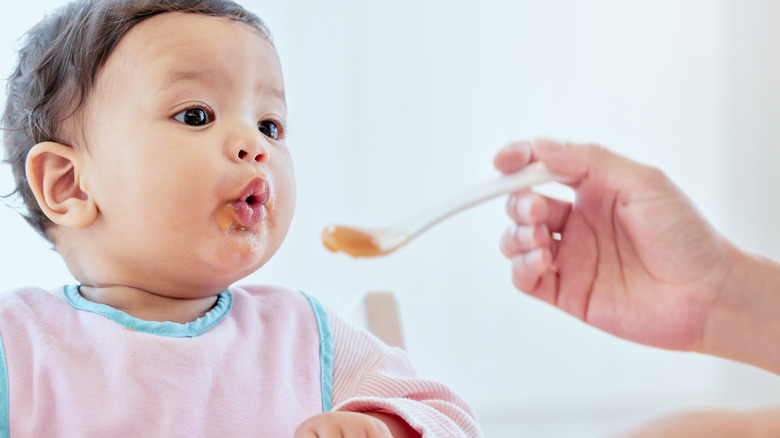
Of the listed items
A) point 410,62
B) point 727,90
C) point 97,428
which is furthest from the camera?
point 727,90

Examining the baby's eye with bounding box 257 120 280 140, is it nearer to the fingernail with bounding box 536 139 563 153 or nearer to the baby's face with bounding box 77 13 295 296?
the baby's face with bounding box 77 13 295 296

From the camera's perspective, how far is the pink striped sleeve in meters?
0.81

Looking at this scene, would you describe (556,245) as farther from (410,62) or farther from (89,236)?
(410,62)

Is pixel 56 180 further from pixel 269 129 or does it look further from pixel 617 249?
pixel 617 249

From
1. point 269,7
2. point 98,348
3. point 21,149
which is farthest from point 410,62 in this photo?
point 98,348

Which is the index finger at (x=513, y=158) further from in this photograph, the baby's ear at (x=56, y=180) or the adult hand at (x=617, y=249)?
the baby's ear at (x=56, y=180)

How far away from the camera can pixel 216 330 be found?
35.1 inches

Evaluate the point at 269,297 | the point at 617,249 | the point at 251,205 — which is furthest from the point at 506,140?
the point at 251,205

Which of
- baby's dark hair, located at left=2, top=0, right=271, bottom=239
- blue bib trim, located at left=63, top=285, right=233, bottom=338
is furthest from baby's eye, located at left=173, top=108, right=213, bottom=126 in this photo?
blue bib trim, located at left=63, top=285, right=233, bottom=338

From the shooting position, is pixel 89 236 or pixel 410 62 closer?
pixel 89 236

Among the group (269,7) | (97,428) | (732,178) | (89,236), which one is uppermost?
(269,7)

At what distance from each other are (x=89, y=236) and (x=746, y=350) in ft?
2.64

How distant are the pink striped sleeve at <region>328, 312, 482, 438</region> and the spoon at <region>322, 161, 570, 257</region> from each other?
16 centimetres

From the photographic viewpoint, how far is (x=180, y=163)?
832 millimetres
